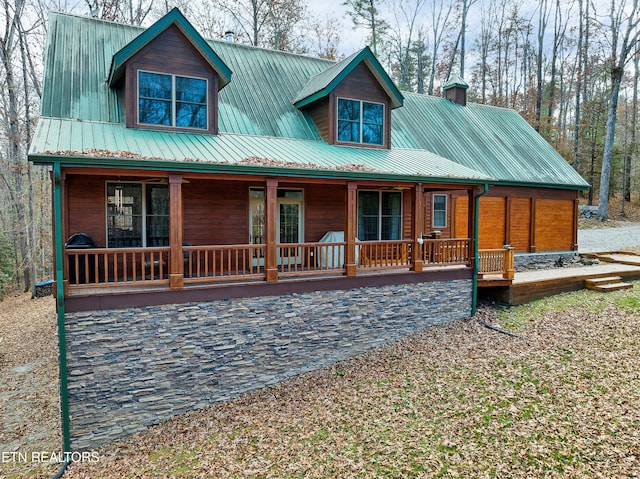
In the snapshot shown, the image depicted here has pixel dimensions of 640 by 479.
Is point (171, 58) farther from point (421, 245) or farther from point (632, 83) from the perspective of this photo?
point (632, 83)

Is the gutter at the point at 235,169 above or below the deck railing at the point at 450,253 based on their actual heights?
above

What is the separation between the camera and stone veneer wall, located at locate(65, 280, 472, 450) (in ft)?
23.6

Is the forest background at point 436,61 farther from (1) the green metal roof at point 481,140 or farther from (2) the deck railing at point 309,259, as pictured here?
(2) the deck railing at point 309,259

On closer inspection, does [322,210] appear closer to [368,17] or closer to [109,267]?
[109,267]

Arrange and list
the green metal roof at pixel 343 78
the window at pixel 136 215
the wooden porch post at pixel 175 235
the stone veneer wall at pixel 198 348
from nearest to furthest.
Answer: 1. the stone veneer wall at pixel 198 348
2. the wooden porch post at pixel 175 235
3. the window at pixel 136 215
4. the green metal roof at pixel 343 78

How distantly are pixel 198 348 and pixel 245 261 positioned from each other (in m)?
2.90

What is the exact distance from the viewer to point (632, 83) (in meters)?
32.6

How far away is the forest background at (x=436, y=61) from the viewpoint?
20.3 metres

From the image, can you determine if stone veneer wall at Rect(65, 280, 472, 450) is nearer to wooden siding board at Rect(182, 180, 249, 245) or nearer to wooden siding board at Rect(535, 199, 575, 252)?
wooden siding board at Rect(182, 180, 249, 245)

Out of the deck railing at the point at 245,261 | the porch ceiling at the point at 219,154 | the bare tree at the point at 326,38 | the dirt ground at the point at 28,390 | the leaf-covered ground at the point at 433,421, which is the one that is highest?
the bare tree at the point at 326,38

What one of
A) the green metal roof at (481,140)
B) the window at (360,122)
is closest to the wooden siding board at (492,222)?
the green metal roof at (481,140)

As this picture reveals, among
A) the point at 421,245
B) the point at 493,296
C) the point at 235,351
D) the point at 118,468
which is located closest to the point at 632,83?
the point at 493,296

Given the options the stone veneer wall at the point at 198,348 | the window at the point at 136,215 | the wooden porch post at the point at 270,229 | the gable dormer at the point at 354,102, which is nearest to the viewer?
the stone veneer wall at the point at 198,348

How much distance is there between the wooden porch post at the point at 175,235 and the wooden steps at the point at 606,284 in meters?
12.6
